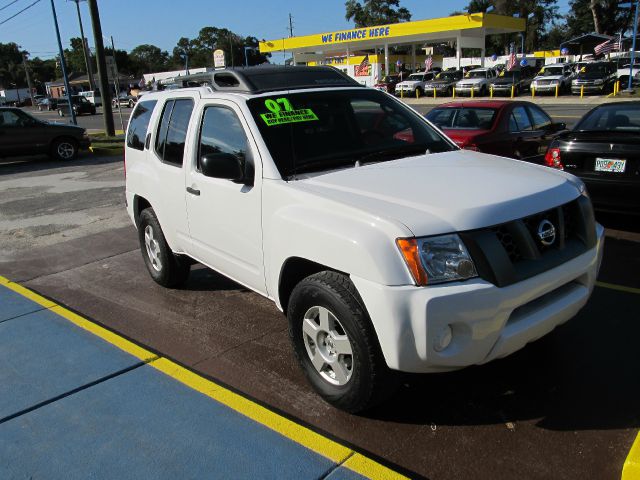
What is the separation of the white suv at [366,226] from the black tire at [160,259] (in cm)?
46

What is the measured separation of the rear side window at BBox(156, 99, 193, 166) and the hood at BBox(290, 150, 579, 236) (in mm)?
1554

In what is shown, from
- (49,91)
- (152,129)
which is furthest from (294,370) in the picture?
(49,91)

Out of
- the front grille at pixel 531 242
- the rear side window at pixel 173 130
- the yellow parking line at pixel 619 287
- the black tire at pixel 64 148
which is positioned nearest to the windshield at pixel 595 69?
the black tire at pixel 64 148

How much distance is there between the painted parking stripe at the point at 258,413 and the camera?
2.76m

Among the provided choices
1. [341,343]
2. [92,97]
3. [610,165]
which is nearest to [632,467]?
[341,343]

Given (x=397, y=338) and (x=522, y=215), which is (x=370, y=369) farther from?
(x=522, y=215)

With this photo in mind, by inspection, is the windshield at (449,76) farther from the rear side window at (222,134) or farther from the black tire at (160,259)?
the rear side window at (222,134)

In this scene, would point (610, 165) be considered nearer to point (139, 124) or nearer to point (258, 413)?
point (258, 413)

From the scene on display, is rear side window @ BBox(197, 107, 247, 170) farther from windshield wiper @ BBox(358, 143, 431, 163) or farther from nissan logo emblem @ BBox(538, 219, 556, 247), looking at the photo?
nissan logo emblem @ BBox(538, 219, 556, 247)

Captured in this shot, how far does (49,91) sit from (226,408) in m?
111

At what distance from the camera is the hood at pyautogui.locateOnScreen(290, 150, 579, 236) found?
2.73m

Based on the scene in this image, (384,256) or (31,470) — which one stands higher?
(384,256)

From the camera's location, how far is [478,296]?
2.60 metres

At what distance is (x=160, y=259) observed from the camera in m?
5.25
